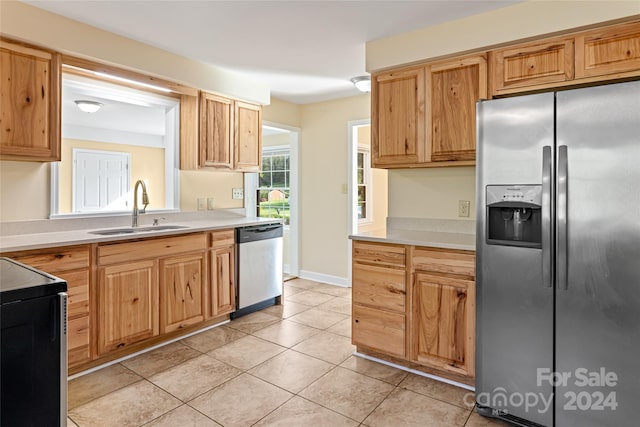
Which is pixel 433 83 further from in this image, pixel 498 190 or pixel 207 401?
pixel 207 401

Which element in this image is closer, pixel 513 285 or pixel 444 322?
pixel 513 285

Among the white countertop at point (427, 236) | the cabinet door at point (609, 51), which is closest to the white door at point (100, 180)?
the white countertop at point (427, 236)

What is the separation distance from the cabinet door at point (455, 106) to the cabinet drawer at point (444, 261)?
71cm

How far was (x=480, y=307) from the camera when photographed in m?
2.08

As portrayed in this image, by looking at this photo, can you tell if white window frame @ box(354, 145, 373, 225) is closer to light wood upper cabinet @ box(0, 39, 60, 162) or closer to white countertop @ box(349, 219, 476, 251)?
white countertop @ box(349, 219, 476, 251)

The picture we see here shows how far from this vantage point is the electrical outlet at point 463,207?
→ 9.36 ft

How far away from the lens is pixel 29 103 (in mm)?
2422

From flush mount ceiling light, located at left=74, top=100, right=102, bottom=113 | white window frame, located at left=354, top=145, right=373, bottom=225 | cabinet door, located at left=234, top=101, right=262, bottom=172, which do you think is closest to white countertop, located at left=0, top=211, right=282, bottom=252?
cabinet door, located at left=234, top=101, right=262, bottom=172

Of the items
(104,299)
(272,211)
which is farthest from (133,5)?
(272,211)

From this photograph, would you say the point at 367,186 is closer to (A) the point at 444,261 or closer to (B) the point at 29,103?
(A) the point at 444,261

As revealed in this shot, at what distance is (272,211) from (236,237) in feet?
7.65

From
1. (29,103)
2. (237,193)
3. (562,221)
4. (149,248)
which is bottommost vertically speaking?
(149,248)

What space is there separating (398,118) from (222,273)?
6.75ft

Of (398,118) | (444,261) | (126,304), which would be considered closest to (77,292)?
(126,304)
